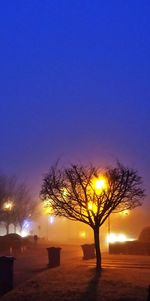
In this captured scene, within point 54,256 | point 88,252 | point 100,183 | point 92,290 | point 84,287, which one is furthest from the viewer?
point 88,252

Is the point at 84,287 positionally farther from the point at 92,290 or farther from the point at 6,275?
the point at 6,275

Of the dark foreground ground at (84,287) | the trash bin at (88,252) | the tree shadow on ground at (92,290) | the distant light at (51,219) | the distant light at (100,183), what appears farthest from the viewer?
the distant light at (51,219)

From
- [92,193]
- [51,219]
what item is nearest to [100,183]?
[92,193]

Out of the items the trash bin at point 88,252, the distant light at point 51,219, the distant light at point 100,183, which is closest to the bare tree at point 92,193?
the distant light at point 100,183

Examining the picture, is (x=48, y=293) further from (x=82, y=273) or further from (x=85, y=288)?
(x=82, y=273)

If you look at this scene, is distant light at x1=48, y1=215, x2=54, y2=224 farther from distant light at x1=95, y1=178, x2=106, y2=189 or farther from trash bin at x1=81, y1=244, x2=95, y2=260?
distant light at x1=95, y1=178, x2=106, y2=189

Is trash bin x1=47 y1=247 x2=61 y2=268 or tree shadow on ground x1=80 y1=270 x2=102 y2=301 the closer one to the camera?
tree shadow on ground x1=80 y1=270 x2=102 y2=301

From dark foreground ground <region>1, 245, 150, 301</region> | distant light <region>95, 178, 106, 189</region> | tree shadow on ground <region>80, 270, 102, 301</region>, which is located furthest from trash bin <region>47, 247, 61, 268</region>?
tree shadow on ground <region>80, 270, 102, 301</region>

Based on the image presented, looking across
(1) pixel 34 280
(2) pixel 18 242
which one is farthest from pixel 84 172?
(2) pixel 18 242

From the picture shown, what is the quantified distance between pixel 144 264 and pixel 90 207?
483cm

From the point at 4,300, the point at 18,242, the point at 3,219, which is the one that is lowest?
the point at 4,300

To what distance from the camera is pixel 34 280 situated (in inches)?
695

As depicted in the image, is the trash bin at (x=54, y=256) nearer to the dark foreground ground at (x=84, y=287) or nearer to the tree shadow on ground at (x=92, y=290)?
the dark foreground ground at (x=84, y=287)

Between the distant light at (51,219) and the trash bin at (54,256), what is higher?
the distant light at (51,219)
